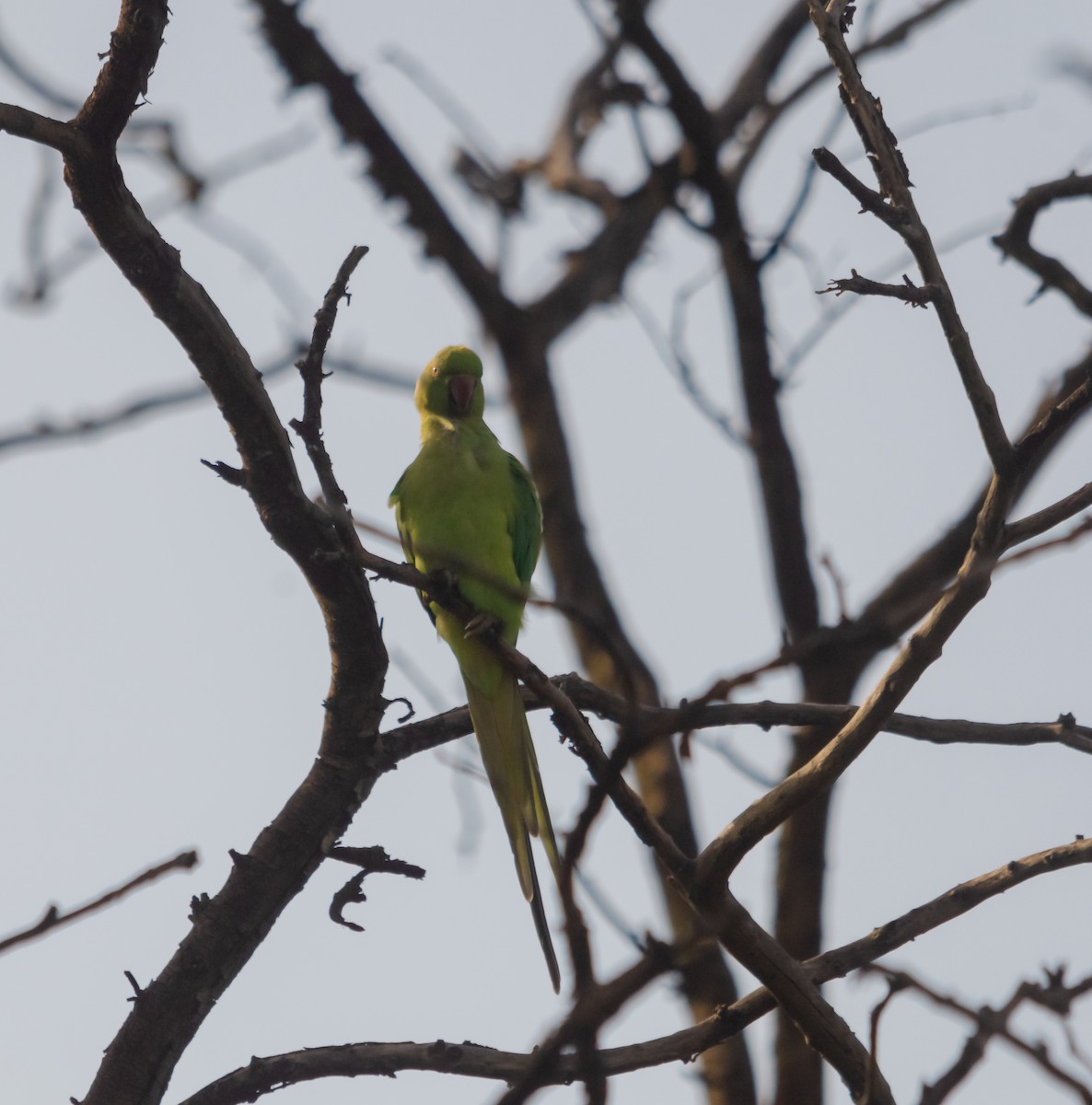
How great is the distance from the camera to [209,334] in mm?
2785

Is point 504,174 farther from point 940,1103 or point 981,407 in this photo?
point 940,1103

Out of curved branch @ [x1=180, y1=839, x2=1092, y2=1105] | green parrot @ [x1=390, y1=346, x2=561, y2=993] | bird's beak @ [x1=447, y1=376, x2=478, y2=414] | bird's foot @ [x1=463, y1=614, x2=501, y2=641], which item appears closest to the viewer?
curved branch @ [x1=180, y1=839, x2=1092, y2=1105]

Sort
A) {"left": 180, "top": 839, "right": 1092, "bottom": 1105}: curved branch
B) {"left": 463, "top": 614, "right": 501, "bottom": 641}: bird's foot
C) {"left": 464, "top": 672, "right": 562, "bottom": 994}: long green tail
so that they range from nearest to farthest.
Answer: {"left": 180, "top": 839, "right": 1092, "bottom": 1105}: curved branch
{"left": 463, "top": 614, "right": 501, "bottom": 641}: bird's foot
{"left": 464, "top": 672, "right": 562, "bottom": 994}: long green tail

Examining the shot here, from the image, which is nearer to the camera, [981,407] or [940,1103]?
[940,1103]

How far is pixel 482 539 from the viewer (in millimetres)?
4316

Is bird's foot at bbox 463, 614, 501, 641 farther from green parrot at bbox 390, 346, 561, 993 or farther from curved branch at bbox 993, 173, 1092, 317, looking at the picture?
curved branch at bbox 993, 173, 1092, 317

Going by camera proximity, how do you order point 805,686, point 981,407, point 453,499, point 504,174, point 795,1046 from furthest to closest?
1. point 504,174
2. point 805,686
3. point 795,1046
4. point 453,499
5. point 981,407

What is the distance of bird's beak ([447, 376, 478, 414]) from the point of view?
4.94 m

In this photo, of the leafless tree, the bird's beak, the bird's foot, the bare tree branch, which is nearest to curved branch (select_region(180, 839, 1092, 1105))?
the leafless tree

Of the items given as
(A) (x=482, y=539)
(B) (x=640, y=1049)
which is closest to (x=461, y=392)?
(A) (x=482, y=539)

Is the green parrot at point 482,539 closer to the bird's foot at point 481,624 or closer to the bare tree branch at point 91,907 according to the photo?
the bird's foot at point 481,624

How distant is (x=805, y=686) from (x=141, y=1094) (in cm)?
357

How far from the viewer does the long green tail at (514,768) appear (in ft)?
11.6

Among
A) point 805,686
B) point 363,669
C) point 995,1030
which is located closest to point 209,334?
point 363,669
